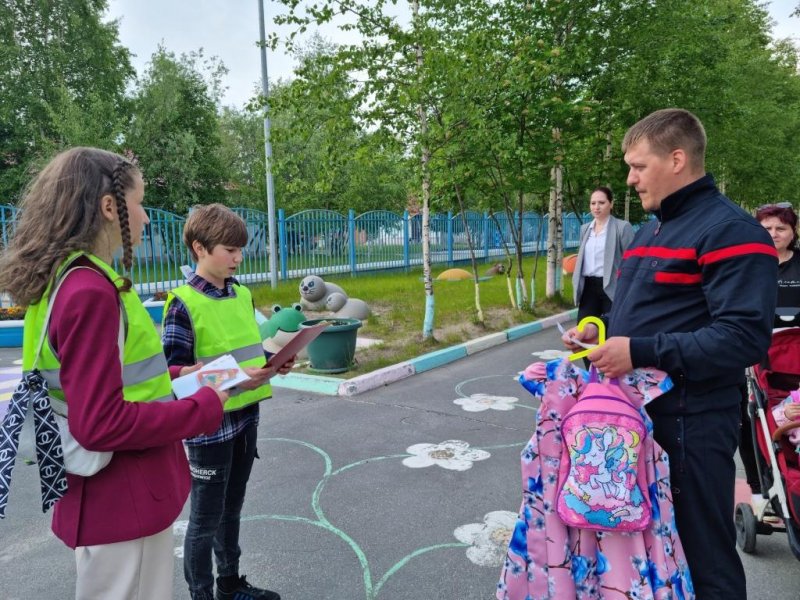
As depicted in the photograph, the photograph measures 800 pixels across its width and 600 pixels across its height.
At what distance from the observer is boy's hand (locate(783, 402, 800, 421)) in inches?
98.4

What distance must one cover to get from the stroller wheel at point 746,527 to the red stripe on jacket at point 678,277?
169 centimetres

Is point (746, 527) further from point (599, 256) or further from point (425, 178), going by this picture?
point (425, 178)

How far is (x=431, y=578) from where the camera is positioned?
275cm

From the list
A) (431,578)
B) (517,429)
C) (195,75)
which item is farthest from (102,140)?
(431,578)

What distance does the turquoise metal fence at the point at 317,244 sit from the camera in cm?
1230

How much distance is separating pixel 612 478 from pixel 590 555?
1.10ft

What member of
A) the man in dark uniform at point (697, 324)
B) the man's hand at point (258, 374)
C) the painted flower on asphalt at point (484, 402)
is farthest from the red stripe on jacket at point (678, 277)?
the painted flower on asphalt at point (484, 402)

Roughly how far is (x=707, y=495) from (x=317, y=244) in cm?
1501

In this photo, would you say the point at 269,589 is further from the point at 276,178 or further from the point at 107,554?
the point at 276,178

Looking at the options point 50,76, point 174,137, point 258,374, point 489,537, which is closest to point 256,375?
point 258,374

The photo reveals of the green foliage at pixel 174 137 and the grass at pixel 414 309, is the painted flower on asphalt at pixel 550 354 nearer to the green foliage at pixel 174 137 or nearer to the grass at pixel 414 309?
the grass at pixel 414 309

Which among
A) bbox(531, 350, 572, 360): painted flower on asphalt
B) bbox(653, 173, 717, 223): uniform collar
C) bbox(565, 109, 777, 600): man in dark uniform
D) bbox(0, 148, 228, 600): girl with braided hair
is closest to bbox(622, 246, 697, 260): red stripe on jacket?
bbox(565, 109, 777, 600): man in dark uniform

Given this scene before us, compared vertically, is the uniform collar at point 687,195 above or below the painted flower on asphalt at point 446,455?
above

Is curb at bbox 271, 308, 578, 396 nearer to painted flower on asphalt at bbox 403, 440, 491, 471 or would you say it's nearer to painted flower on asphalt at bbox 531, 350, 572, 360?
painted flower on asphalt at bbox 531, 350, 572, 360
